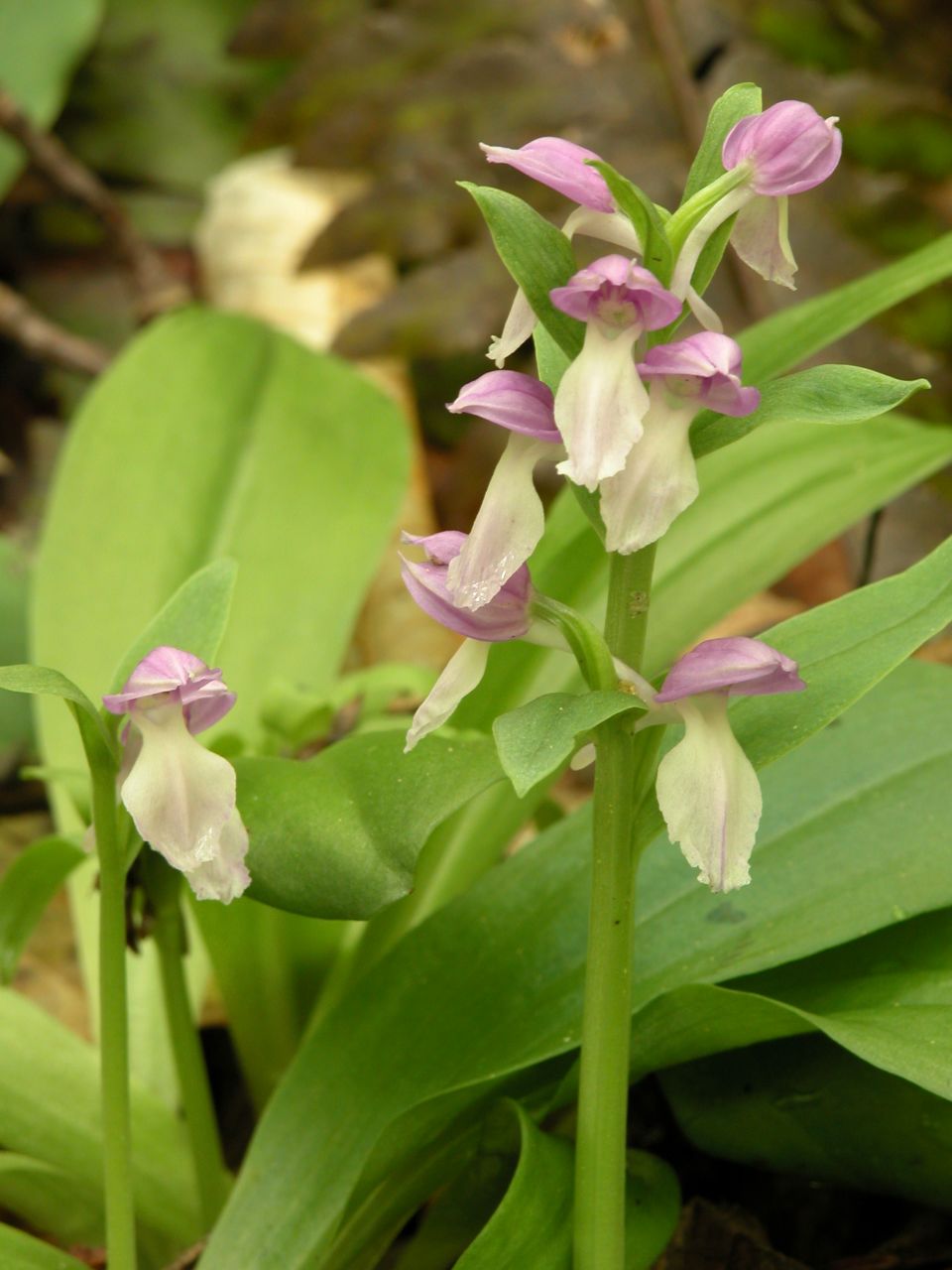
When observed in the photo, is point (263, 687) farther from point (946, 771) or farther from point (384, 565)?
point (384, 565)

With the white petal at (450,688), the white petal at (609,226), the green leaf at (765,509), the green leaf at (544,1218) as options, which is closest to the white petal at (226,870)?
the white petal at (450,688)

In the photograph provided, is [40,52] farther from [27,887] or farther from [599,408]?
[599,408]

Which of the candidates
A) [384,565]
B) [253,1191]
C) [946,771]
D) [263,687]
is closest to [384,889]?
[253,1191]

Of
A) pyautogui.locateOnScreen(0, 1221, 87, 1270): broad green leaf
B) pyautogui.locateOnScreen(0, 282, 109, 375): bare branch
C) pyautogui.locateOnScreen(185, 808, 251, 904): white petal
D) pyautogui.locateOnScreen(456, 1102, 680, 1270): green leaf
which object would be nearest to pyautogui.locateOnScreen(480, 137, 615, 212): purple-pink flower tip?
pyautogui.locateOnScreen(185, 808, 251, 904): white petal

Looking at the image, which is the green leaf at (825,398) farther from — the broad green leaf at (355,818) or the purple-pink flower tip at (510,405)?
the broad green leaf at (355,818)

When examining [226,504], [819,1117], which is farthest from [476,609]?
[226,504]
